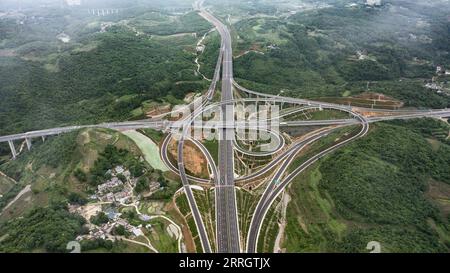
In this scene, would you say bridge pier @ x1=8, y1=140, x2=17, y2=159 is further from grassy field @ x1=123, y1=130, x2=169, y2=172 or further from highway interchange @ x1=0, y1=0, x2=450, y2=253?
grassy field @ x1=123, y1=130, x2=169, y2=172

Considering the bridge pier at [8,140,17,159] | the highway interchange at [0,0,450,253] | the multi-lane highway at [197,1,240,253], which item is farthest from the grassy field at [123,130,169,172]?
the bridge pier at [8,140,17,159]

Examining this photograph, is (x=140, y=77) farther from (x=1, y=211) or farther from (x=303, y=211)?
(x=303, y=211)

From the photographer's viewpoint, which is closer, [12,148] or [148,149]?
[148,149]

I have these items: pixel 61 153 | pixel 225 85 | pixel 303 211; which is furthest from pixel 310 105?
pixel 61 153

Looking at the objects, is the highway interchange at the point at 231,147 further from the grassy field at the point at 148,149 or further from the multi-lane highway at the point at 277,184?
the grassy field at the point at 148,149

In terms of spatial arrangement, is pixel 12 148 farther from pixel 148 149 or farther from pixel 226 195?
pixel 226 195

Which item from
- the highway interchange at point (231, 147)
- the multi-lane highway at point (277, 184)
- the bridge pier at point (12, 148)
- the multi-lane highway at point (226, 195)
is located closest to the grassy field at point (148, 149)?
the highway interchange at point (231, 147)

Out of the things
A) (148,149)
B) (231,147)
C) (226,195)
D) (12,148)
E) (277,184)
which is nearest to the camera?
(226,195)

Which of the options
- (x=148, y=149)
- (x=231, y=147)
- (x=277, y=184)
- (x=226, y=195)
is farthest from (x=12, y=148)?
(x=277, y=184)

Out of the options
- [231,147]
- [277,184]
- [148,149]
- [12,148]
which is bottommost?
[12,148]
